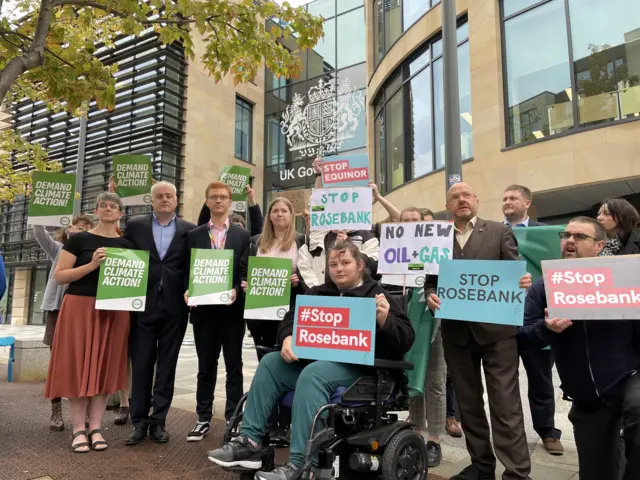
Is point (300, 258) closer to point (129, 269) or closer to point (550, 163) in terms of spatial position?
point (129, 269)

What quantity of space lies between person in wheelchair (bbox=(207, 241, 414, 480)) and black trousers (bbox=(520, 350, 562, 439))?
5.26 ft

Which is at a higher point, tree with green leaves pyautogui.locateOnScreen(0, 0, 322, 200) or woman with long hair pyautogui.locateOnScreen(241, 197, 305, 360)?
tree with green leaves pyautogui.locateOnScreen(0, 0, 322, 200)

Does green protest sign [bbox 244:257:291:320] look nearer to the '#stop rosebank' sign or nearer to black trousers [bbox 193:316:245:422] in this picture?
black trousers [bbox 193:316:245:422]

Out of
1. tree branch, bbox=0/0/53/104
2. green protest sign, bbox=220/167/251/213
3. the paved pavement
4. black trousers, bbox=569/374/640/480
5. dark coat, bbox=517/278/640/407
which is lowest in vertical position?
the paved pavement

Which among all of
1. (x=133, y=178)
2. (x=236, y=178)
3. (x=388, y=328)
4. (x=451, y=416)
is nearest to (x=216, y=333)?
(x=388, y=328)

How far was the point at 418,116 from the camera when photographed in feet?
44.4

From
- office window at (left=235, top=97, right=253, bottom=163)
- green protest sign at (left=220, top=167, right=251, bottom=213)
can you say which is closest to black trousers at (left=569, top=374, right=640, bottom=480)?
green protest sign at (left=220, top=167, right=251, bottom=213)

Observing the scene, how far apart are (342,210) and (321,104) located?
19758 mm

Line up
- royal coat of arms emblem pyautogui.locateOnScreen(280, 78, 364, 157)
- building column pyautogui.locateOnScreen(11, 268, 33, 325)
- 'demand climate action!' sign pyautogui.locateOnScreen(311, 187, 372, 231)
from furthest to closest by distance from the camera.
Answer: building column pyautogui.locateOnScreen(11, 268, 33, 325) → royal coat of arms emblem pyautogui.locateOnScreen(280, 78, 364, 157) → 'demand climate action!' sign pyautogui.locateOnScreen(311, 187, 372, 231)

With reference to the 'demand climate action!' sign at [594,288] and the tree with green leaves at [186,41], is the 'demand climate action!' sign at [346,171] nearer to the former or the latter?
the tree with green leaves at [186,41]

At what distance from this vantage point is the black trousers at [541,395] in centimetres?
421

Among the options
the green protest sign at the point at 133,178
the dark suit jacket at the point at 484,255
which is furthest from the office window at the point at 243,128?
the dark suit jacket at the point at 484,255

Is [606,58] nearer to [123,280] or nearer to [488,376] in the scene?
[488,376]

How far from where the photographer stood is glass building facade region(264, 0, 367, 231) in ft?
71.3
